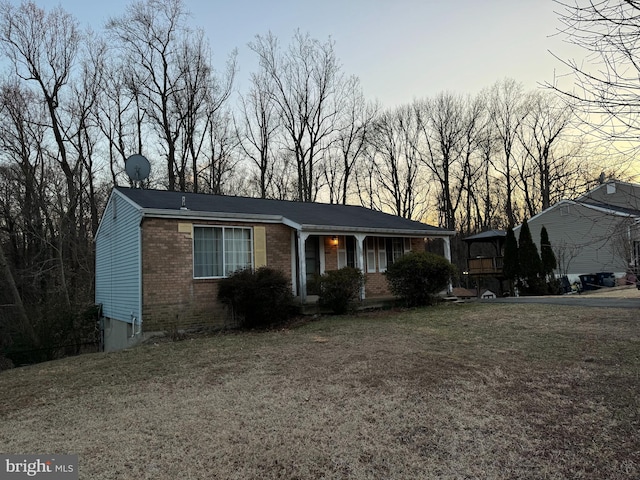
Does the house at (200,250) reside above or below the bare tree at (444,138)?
below

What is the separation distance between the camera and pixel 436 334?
8.79m

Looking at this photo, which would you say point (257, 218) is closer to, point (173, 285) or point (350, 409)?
point (173, 285)

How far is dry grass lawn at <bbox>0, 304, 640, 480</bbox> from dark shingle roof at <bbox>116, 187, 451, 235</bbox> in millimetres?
4772

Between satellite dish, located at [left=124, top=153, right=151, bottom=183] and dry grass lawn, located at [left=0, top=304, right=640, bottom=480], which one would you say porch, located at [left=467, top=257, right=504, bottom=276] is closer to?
dry grass lawn, located at [left=0, top=304, right=640, bottom=480]

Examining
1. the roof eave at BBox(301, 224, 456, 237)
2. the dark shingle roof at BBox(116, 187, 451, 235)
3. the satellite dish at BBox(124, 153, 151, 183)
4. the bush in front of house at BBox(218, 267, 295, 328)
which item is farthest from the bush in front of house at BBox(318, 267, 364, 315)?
the satellite dish at BBox(124, 153, 151, 183)

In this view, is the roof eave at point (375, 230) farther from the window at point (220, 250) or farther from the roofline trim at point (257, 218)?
the window at point (220, 250)

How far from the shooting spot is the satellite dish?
1371 cm

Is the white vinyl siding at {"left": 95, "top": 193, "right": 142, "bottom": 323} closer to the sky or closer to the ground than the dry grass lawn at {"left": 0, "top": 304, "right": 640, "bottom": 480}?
closer to the sky

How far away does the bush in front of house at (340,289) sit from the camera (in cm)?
1209

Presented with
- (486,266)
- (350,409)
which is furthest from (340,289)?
(486,266)

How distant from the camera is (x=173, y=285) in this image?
35.3ft

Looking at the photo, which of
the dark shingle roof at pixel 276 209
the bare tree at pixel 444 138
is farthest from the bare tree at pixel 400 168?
the dark shingle roof at pixel 276 209

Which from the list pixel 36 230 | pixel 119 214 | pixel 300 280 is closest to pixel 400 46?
pixel 300 280

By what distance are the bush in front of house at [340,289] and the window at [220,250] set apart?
2.29 meters
